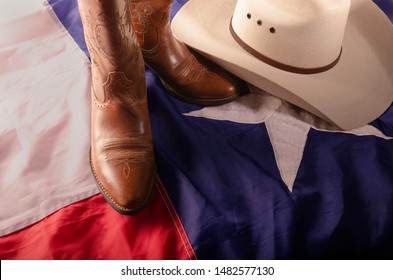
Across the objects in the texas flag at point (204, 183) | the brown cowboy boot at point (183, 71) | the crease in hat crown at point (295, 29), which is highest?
the crease in hat crown at point (295, 29)

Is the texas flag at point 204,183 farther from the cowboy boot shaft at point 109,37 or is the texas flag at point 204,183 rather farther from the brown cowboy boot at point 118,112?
the cowboy boot shaft at point 109,37

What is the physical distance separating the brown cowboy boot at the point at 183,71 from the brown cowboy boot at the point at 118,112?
0.52 ft

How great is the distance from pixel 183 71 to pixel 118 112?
0.79 ft

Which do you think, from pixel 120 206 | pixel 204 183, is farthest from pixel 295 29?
pixel 120 206

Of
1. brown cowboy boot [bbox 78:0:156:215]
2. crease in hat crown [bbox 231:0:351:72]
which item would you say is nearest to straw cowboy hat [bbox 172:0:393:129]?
crease in hat crown [bbox 231:0:351:72]

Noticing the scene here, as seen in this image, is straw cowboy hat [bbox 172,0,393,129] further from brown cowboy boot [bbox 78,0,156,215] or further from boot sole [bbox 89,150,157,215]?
boot sole [bbox 89,150,157,215]

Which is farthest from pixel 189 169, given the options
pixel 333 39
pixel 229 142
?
pixel 333 39

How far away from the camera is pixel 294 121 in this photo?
0.93 m

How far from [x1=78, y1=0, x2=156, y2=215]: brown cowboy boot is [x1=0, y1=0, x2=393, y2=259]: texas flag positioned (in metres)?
0.04

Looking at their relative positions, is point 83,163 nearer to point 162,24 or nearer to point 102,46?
point 102,46

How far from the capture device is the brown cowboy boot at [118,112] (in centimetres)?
72

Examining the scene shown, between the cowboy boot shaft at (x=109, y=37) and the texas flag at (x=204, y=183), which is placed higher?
the cowboy boot shaft at (x=109, y=37)

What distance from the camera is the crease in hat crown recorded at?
0.87 meters

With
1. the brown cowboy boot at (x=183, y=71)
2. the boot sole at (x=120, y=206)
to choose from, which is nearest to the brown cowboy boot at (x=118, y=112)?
the boot sole at (x=120, y=206)
